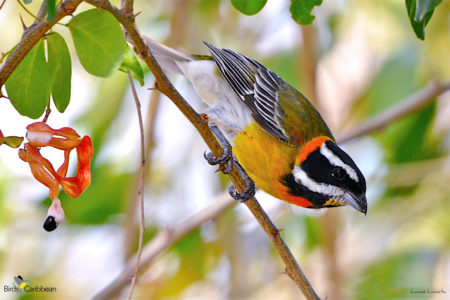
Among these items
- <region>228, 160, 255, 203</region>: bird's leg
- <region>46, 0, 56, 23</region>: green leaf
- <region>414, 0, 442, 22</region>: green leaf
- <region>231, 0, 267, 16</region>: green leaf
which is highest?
<region>231, 0, 267, 16</region>: green leaf

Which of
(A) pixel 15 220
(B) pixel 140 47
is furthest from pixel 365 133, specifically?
(A) pixel 15 220

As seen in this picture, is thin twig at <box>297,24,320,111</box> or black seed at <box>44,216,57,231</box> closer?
black seed at <box>44,216,57,231</box>

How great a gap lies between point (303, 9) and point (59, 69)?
998mm

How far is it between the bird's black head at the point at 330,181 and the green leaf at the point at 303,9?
4.20ft

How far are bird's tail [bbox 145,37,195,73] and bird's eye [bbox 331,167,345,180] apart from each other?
1.36 meters

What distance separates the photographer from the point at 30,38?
78.2 inches

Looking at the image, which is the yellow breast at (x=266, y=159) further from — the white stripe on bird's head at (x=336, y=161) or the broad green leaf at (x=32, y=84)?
the broad green leaf at (x=32, y=84)

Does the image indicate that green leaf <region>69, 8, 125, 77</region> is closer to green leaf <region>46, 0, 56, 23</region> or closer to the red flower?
the red flower

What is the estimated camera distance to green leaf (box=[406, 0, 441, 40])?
182 cm

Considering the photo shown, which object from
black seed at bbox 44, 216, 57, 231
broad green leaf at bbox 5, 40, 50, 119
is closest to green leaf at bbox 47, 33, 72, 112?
broad green leaf at bbox 5, 40, 50, 119

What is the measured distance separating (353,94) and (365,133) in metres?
1.89

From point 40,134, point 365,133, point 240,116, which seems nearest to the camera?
point 40,134

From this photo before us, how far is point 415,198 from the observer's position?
5844mm

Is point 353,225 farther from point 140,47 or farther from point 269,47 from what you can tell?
point 140,47
